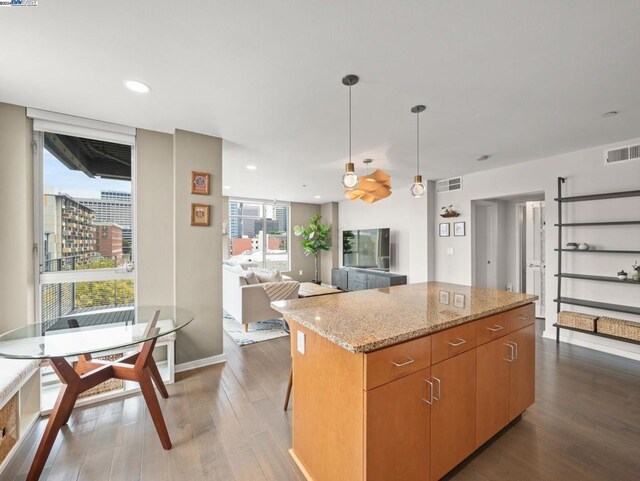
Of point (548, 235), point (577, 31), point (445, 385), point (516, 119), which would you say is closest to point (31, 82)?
point (445, 385)

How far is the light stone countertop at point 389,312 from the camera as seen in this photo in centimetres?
127

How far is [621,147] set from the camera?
322 cm

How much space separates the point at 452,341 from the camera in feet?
4.97

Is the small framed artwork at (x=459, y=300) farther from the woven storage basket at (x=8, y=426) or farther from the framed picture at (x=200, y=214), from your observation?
the woven storage basket at (x=8, y=426)

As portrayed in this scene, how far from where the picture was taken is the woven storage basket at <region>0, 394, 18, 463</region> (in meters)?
1.66

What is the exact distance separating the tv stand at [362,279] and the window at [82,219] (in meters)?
4.65

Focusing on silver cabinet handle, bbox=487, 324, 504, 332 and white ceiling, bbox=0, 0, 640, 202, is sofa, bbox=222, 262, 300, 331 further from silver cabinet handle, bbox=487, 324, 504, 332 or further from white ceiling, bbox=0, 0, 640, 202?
silver cabinet handle, bbox=487, 324, 504, 332

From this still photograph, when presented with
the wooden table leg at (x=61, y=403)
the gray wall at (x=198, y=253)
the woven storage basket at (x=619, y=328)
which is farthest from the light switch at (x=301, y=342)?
the woven storage basket at (x=619, y=328)

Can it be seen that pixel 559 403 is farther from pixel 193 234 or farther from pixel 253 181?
pixel 253 181

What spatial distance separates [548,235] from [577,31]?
10.1 ft

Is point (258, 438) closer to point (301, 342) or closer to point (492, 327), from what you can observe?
point (301, 342)

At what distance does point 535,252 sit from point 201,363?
5395mm

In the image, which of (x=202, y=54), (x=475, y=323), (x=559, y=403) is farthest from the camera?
(x=559, y=403)

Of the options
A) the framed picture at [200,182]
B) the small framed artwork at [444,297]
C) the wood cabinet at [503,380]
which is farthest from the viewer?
the framed picture at [200,182]
